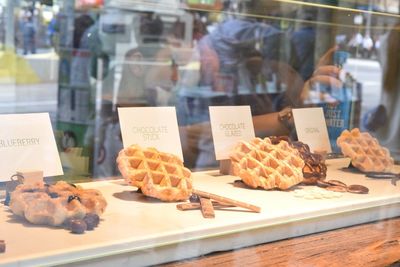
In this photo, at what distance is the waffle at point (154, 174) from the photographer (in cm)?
93

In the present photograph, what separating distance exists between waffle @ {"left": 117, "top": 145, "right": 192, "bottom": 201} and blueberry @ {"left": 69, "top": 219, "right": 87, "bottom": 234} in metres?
0.19

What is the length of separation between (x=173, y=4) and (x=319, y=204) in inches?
54.7

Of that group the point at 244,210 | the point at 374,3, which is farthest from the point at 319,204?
the point at 374,3

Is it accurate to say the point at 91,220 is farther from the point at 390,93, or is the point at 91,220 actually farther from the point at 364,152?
the point at 390,93

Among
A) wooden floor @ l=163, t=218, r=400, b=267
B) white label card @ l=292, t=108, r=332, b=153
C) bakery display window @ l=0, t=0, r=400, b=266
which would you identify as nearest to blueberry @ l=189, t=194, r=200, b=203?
bakery display window @ l=0, t=0, r=400, b=266

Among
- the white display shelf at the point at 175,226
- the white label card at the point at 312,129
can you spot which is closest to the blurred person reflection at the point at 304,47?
the white label card at the point at 312,129

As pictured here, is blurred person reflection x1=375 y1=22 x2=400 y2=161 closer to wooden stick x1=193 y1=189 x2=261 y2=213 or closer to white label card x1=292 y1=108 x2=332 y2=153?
white label card x1=292 y1=108 x2=332 y2=153

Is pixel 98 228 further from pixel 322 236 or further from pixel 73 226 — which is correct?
pixel 322 236

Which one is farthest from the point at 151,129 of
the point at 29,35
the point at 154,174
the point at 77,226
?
the point at 29,35

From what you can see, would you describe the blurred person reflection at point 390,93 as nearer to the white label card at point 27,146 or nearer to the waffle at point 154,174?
the waffle at point 154,174

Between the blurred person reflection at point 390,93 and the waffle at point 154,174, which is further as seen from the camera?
the blurred person reflection at point 390,93

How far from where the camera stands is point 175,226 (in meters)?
0.82

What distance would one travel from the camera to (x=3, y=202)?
837 mm

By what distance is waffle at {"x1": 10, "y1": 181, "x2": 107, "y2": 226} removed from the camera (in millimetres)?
749
